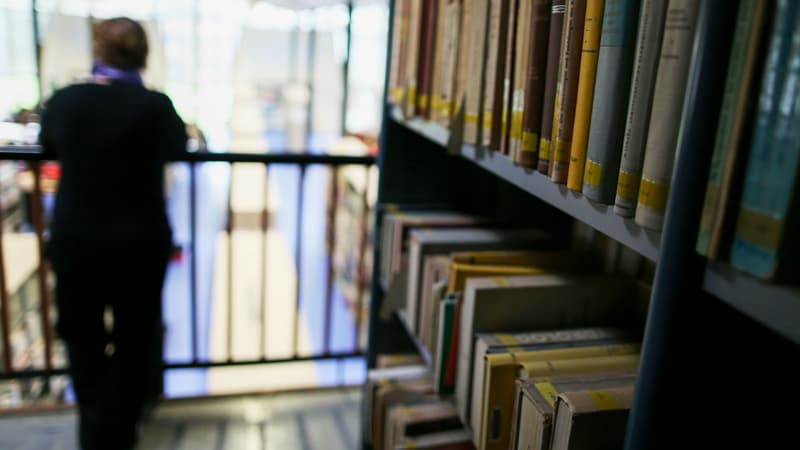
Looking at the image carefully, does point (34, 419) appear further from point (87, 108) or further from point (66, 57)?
point (66, 57)

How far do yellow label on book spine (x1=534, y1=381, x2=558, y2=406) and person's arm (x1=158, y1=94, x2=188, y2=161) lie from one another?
4.17ft

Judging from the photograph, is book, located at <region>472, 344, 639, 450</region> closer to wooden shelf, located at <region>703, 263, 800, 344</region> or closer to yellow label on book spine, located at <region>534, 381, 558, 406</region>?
yellow label on book spine, located at <region>534, 381, 558, 406</region>

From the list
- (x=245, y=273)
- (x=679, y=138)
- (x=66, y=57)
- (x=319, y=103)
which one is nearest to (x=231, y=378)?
(x=245, y=273)

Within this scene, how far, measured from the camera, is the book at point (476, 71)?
1.10m

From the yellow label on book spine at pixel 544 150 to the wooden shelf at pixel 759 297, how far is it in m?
0.35

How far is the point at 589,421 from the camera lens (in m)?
0.82

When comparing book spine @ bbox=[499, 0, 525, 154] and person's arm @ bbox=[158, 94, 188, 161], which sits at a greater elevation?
book spine @ bbox=[499, 0, 525, 154]

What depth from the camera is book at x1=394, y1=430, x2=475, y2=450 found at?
130cm

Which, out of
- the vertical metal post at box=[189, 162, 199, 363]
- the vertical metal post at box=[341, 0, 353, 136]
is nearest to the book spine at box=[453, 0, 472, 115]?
the vertical metal post at box=[341, 0, 353, 136]

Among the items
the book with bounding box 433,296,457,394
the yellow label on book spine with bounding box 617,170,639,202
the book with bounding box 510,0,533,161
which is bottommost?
the book with bounding box 433,296,457,394

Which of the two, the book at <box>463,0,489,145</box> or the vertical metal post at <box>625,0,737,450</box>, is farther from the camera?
the book at <box>463,0,489,145</box>

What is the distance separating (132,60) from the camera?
1.75 m

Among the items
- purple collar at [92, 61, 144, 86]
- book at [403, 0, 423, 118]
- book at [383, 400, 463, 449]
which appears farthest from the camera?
purple collar at [92, 61, 144, 86]

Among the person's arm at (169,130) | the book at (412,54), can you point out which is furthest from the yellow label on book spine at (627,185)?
the person's arm at (169,130)
